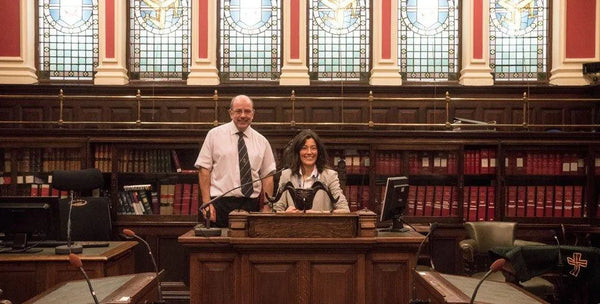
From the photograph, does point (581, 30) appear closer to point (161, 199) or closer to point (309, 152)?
point (309, 152)

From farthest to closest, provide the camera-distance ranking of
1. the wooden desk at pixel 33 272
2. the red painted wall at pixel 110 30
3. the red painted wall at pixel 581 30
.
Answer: the red painted wall at pixel 110 30, the red painted wall at pixel 581 30, the wooden desk at pixel 33 272

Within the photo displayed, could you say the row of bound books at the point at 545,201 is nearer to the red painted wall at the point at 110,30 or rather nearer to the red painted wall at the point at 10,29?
the red painted wall at the point at 110,30

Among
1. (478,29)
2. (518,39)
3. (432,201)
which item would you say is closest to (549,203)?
(432,201)

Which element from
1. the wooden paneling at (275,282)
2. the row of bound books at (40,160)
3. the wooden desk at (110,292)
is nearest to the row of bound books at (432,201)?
the wooden paneling at (275,282)

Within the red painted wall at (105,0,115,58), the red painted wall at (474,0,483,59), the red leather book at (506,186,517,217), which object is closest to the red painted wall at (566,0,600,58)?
the red painted wall at (474,0,483,59)

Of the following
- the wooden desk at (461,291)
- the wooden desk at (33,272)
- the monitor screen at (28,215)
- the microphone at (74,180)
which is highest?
the microphone at (74,180)

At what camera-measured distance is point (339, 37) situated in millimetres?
8266

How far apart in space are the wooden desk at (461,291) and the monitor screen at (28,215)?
254 centimetres

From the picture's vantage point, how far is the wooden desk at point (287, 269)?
3625mm

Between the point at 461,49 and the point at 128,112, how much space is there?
14.1ft

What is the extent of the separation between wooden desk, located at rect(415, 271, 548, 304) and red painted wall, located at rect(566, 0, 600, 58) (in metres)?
5.83

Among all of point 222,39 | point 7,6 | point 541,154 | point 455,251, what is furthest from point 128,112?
point 541,154

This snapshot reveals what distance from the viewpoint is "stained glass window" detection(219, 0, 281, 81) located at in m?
8.23

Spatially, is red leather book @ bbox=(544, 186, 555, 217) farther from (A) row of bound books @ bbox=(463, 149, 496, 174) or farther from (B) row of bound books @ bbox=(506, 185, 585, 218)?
(A) row of bound books @ bbox=(463, 149, 496, 174)
